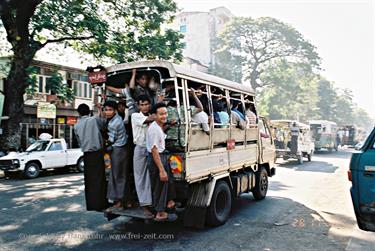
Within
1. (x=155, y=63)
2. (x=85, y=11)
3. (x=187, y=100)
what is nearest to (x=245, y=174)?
(x=187, y=100)

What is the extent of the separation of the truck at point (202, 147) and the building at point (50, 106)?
1438 centimetres

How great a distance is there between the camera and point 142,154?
16.5 feet

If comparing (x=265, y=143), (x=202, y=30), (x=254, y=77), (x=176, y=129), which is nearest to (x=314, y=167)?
(x=265, y=143)

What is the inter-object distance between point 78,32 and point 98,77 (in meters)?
11.2

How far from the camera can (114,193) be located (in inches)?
204

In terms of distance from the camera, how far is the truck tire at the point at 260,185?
26.6 ft

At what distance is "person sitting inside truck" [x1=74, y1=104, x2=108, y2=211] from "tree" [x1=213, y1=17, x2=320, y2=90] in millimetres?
35428

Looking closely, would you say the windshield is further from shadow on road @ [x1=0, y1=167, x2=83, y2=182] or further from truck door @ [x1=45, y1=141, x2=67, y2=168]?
shadow on road @ [x1=0, y1=167, x2=83, y2=182]

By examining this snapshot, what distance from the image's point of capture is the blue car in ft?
13.7

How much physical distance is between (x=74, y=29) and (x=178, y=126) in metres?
12.5

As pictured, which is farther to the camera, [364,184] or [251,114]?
[251,114]

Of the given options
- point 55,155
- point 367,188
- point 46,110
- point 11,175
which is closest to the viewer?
point 367,188

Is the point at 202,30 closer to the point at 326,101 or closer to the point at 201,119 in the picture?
the point at 326,101

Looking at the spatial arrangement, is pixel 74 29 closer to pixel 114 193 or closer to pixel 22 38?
pixel 22 38
